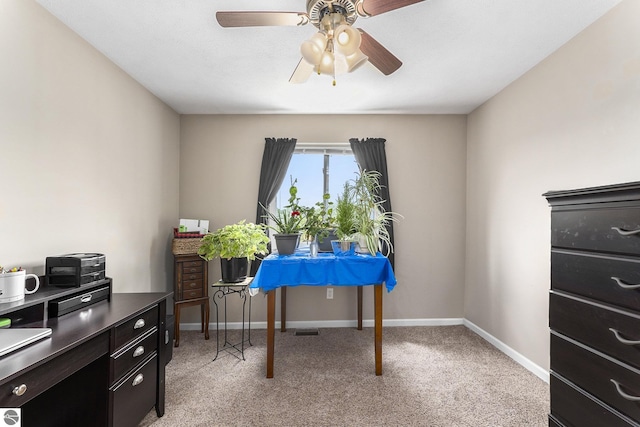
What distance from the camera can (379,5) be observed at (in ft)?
4.98

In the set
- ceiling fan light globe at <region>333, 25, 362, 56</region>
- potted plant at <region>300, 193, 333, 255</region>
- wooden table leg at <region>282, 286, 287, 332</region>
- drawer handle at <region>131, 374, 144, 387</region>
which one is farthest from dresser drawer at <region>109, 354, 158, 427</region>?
ceiling fan light globe at <region>333, 25, 362, 56</region>

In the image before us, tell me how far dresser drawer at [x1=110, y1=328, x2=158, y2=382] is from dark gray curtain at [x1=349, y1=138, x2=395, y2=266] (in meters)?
2.72

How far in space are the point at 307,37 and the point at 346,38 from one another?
0.94 metres

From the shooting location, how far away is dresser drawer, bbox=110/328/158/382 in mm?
1698

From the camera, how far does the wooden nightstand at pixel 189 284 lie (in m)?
3.34

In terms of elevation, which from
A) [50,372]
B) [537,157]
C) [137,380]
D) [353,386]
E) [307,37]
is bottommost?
[353,386]

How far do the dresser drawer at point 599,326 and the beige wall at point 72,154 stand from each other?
296 cm

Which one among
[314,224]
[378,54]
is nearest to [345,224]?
[314,224]

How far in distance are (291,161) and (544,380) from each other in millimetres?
3344

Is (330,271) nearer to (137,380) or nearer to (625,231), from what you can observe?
(137,380)

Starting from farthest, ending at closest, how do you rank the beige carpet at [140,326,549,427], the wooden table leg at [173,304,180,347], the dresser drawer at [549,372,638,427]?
the wooden table leg at [173,304,180,347], the beige carpet at [140,326,549,427], the dresser drawer at [549,372,638,427]

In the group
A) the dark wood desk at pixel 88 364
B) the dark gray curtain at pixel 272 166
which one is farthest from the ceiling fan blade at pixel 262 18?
the dark gray curtain at pixel 272 166

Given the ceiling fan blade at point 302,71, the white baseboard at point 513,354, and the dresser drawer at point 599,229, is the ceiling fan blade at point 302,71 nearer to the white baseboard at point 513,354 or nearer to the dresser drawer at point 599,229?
the dresser drawer at point 599,229

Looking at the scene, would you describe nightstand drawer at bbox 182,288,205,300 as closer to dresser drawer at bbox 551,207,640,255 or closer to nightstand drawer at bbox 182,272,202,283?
nightstand drawer at bbox 182,272,202,283
